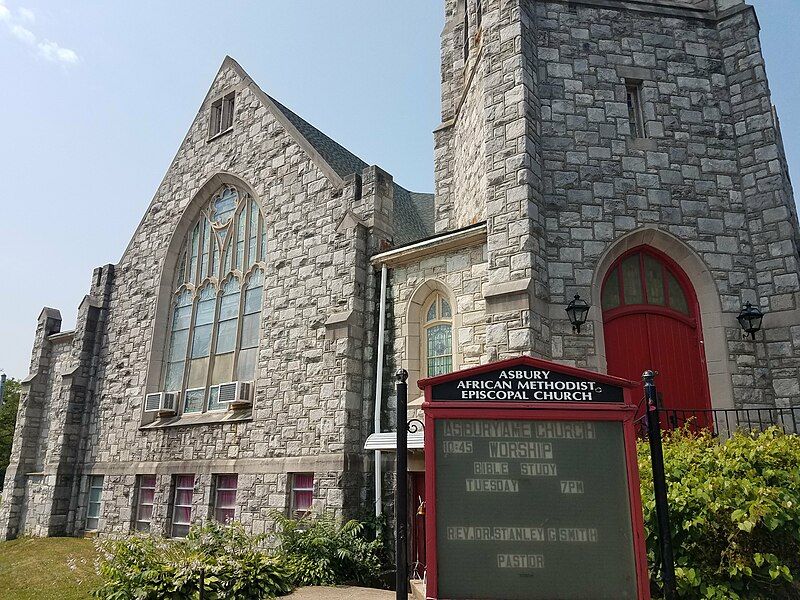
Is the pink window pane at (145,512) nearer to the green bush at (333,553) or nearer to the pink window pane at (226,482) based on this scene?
the pink window pane at (226,482)

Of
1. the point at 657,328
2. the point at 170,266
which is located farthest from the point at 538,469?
the point at 170,266

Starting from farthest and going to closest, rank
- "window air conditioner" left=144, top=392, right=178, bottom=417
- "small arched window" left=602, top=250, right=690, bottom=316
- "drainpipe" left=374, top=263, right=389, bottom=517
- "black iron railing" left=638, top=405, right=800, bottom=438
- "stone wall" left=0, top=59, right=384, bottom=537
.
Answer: "window air conditioner" left=144, top=392, right=178, bottom=417
"stone wall" left=0, top=59, right=384, bottom=537
"drainpipe" left=374, top=263, right=389, bottom=517
"small arched window" left=602, top=250, right=690, bottom=316
"black iron railing" left=638, top=405, right=800, bottom=438

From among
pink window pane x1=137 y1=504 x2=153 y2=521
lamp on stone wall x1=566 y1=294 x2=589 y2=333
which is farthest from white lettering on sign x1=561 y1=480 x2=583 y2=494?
pink window pane x1=137 y1=504 x2=153 y2=521

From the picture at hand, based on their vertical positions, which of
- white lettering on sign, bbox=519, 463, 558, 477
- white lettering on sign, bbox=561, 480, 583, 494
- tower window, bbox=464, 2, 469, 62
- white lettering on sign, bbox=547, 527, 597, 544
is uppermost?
tower window, bbox=464, 2, 469, 62

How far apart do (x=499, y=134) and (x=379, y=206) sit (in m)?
3.40

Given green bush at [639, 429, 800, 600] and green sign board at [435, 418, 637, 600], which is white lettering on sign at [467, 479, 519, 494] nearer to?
green sign board at [435, 418, 637, 600]

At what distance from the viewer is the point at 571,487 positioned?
476cm

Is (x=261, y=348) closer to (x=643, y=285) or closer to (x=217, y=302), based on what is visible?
(x=217, y=302)

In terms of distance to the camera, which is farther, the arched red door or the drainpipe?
the drainpipe

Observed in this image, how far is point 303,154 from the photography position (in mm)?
14852

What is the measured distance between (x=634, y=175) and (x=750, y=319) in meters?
3.14

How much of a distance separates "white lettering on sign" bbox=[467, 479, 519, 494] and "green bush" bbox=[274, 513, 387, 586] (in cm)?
615

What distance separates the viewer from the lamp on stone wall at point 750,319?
9.80 m

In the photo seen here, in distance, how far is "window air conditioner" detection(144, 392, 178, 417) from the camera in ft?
52.3
